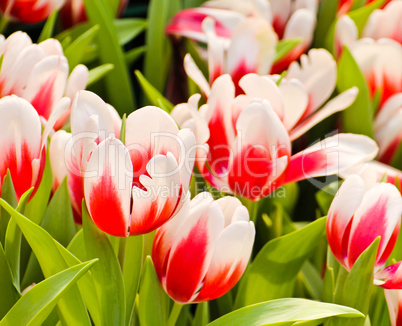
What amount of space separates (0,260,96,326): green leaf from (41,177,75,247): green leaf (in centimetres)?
12

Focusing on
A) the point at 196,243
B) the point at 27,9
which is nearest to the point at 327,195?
the point at 196,243

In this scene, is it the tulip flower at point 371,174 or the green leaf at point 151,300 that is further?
the tulip flower at point 371,174

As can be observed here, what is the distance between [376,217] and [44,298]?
0.24 meters

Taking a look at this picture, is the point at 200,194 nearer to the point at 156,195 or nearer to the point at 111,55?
the point at 156,195

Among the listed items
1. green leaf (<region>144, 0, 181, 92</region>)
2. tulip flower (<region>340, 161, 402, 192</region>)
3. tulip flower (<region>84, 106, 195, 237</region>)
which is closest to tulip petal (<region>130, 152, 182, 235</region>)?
tulip flower (<region>84, 106, 195, 237</region>)

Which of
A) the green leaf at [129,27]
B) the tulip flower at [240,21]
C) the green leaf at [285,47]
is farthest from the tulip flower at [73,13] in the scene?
the green leaf at [285,47]

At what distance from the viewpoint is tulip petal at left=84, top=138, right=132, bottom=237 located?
41 cm

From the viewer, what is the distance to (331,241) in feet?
1.63

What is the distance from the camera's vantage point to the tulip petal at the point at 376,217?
476mm

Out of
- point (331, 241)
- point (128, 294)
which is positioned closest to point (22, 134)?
point (128, 294)

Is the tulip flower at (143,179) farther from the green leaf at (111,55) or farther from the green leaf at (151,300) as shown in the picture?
the green leaf at (111,55)

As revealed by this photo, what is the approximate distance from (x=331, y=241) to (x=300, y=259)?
0.27ft

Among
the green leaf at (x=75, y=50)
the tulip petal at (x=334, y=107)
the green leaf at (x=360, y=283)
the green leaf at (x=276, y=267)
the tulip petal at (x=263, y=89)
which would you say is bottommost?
the green leaf at (x=276, y=267)

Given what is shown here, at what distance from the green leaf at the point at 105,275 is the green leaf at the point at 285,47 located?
0.44m
